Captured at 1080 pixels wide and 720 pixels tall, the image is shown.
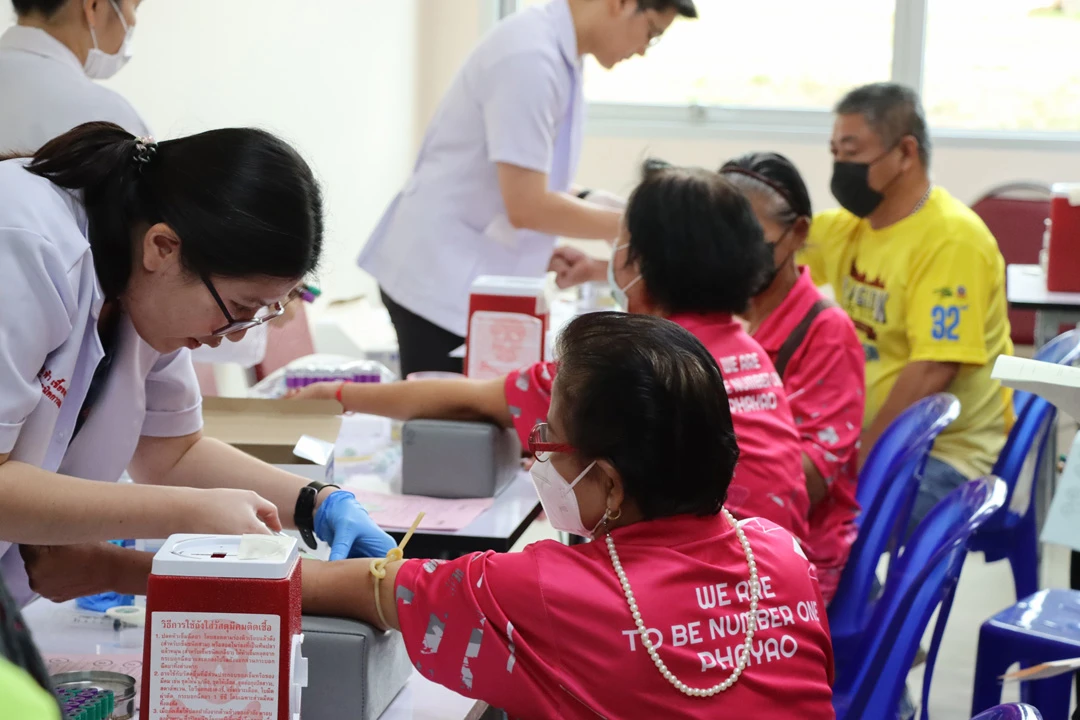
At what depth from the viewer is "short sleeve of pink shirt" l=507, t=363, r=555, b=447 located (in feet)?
6.21

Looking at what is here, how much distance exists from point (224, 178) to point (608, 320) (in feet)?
1.36

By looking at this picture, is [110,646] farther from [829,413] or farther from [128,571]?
[829,413]

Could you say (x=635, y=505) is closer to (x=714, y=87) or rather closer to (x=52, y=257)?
(x=52, y=257)

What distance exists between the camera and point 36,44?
6.35 ft

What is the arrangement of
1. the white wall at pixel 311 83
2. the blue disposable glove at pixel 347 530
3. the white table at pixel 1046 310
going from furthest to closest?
the white wall at pixel 311 83, the white table at pixel 1046 310, the blue disposable glove at pixel 347 530

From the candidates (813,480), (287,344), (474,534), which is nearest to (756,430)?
(813,480)

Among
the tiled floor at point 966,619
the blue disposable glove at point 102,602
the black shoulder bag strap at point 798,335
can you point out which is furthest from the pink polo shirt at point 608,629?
the tiled floor at point 966,619

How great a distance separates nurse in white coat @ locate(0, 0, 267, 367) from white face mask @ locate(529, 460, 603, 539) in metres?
0.94

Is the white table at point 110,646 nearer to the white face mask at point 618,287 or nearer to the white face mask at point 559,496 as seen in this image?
the white face mask at point 559,496

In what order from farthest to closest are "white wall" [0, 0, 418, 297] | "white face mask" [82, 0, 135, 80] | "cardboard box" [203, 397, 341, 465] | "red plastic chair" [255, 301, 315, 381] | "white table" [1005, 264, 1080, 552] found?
"red plastic chair" [255, 301, 315, 381] < "white wall" [0, 0, 418, 297] < "white table" [1005, 264, 1080, 552] < "white face mask" [82, 0, 135, 80] < "cardboard box" [203, 397, 341, 465]

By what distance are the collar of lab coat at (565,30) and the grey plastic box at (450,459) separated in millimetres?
1097

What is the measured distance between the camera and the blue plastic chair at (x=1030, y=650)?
178cm

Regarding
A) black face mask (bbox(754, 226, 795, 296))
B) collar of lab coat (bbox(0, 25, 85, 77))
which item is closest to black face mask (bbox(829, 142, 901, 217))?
black face mask (bbox(754, 226, 795, 296))

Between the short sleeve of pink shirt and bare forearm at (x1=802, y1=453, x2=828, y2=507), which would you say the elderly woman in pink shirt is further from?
the short sleeve of pink shirt
